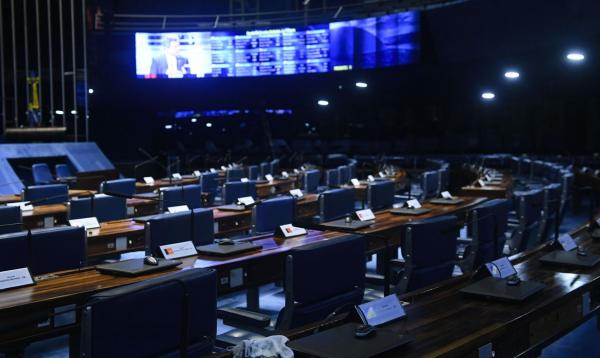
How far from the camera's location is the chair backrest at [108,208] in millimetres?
5703

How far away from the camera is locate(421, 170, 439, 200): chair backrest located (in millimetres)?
8523

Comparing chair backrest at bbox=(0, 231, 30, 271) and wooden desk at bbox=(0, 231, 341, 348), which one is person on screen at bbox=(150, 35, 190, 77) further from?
chair backrest at bbox=(0, 231, 30, 271)

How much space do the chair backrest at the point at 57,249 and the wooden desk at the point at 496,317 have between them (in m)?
2.04

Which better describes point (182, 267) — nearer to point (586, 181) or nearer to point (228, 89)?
point (586, 181)

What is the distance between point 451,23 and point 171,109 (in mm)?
8435

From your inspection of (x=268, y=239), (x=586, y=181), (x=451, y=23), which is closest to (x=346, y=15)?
(x=451, y=23)

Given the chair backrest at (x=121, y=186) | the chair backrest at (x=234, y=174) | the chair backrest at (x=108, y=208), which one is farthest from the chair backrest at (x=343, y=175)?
the chair backrest at (x=108, y=208)

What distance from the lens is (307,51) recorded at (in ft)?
48.9

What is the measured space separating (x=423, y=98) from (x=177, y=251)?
12754 mm

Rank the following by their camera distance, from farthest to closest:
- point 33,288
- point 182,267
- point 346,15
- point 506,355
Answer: point 346,15 → point 182,267 → point 33,288 → point 506,355

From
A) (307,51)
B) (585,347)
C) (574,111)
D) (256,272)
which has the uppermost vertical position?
(307,51)

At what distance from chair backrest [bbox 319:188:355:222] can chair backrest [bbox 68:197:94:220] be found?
6.58 feet

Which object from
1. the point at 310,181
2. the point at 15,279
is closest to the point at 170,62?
the point at 310,181

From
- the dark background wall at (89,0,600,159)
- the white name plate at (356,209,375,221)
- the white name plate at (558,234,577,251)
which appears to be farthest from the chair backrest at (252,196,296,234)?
the dark background wall at (89,0,600,159)
